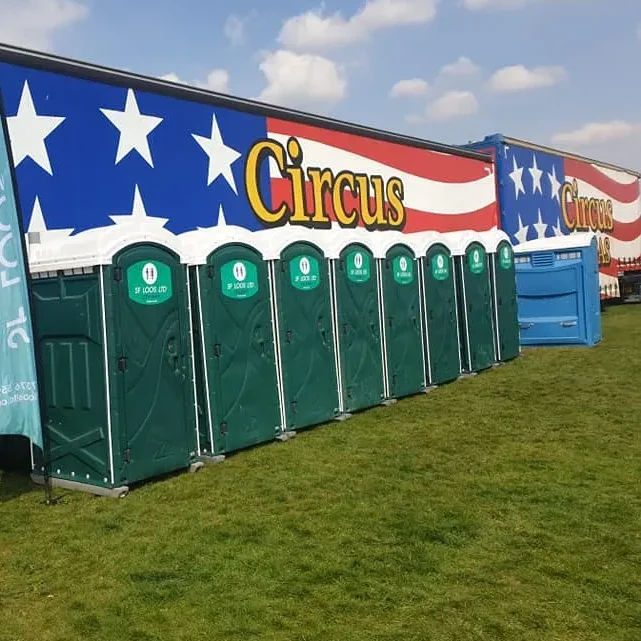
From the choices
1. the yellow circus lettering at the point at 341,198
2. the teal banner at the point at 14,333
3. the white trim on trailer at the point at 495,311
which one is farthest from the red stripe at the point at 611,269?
the teal banner at the point at 14,333

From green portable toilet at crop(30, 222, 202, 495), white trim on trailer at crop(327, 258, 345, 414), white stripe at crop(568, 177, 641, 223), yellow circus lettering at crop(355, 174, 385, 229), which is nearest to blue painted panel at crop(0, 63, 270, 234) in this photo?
green portable toilet at crop(30, 222, 202, 495)

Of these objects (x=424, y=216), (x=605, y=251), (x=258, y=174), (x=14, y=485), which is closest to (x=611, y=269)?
(x=605, y=251)

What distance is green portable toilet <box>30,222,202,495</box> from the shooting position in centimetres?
559

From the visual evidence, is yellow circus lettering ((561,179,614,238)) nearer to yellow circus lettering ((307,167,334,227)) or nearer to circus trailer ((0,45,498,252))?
circus trailer ((0,45,498,252))

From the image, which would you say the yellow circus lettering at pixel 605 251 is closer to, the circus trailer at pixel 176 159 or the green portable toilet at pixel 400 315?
the circus trailer at pixel 176 159

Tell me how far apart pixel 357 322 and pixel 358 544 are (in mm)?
4135

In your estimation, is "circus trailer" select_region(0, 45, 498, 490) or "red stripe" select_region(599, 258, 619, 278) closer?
"circus trailer" select_region(0, 45, 498, 490)

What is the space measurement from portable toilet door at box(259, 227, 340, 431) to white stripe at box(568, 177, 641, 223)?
41.6ft

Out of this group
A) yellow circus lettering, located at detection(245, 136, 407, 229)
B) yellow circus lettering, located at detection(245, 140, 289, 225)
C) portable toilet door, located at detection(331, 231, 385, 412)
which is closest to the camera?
portable toilet door, located at detection(331, 231, 385, 412)

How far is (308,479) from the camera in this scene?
5789 millimetres

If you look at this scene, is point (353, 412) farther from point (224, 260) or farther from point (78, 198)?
point (78, 198)

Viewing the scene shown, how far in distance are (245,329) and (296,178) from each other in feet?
11.9

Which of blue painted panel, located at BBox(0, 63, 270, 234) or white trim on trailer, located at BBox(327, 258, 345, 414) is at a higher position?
blue painted panel, located at BBox(0, 63, 270, 234)

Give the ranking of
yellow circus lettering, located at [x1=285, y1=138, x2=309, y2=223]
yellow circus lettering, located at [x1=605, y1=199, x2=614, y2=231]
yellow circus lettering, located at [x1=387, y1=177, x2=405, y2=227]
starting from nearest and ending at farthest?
1. yellow circus lettering, located at [x1=285, y1=138, x2=309, y2=223]
2. yellow circus lettering, located at [x1=387, y1=177, x2=405, y2=227]
3. yellow circus lettering, located at [x1=605, y1=199, x2=614, y2=231]
